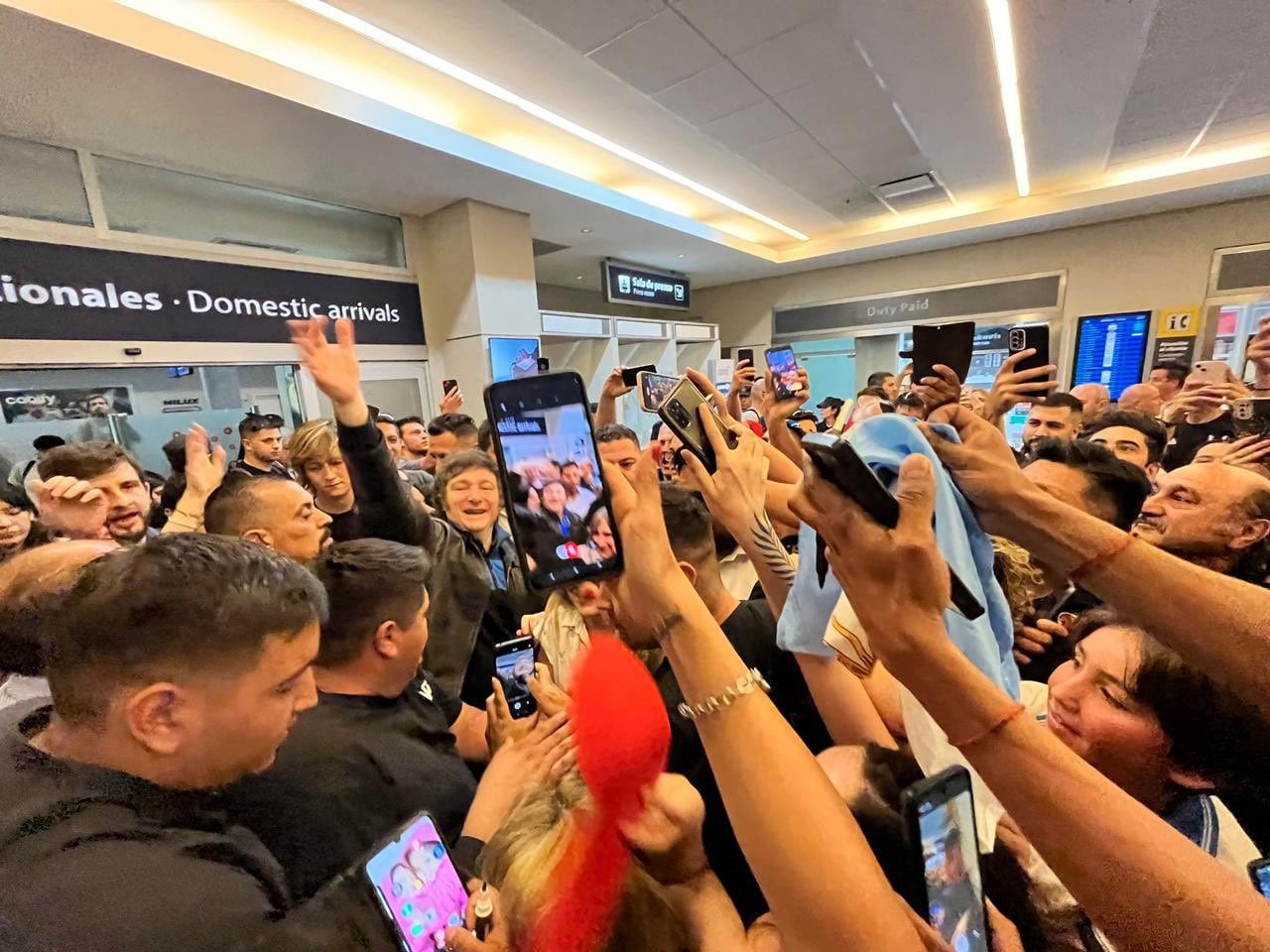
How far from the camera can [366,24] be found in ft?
9.73

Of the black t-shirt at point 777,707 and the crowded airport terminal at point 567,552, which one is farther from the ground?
the crowded airport terminal at point 567,552

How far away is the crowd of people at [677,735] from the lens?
0.55m

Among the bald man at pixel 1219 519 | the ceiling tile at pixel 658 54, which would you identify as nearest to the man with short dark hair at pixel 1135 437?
the bald man at pixel 1219 519

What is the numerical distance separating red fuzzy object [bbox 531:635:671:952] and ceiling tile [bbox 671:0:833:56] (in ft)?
11.3

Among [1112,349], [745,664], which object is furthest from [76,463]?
[1112,349]

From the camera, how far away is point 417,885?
824mm

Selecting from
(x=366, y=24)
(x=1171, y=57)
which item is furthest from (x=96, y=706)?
(x=1171, y=57)

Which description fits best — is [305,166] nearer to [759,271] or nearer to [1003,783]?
[1003,783]

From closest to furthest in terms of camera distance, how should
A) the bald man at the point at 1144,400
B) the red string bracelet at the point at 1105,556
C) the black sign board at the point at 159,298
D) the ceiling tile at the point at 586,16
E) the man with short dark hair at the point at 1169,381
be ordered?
the red string bracelet at the point at 1105,556
the ceiling tile at the point at 586,16
the black sign board at the point at 159,298
the bald man at the point at 1144,400
the man with short dark hair at the point at 1169,381

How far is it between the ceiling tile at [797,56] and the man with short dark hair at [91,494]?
3.83 m

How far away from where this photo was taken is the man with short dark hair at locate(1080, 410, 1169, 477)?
2.53m

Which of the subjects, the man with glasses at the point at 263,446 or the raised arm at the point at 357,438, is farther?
the man with glasses at the point at 263,446

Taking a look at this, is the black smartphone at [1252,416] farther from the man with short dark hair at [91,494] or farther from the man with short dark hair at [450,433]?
the man with short dark hair at [91,494]

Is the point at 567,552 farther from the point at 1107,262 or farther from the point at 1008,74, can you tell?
the point at 1107,262
